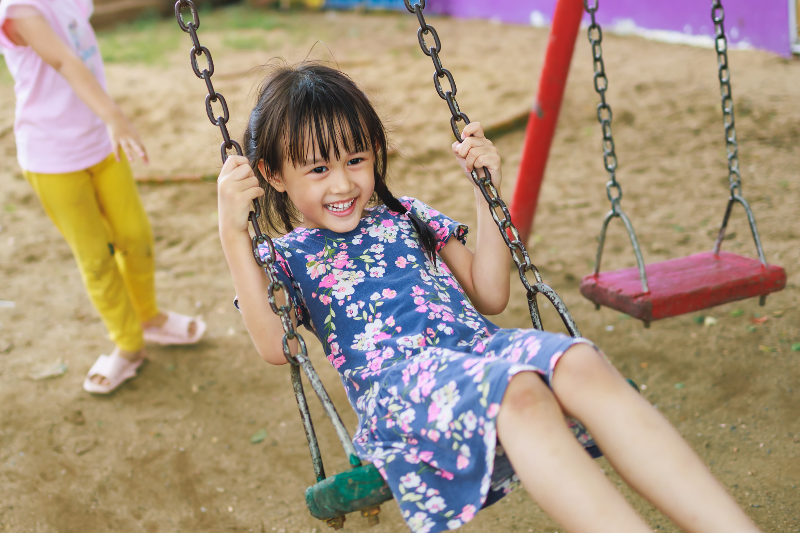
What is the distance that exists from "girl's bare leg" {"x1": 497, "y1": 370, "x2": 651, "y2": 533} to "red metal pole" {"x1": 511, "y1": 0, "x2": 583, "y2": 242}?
6.76 ft

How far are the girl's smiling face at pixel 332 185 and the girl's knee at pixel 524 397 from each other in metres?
0.64

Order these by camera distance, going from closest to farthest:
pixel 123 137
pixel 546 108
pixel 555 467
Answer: pixel 555 467, pixel 123 137, pixel 546 108

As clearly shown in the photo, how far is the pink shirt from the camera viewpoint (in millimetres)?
2633

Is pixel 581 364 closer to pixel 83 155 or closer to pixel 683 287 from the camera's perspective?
pixel 683 287

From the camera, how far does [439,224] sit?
2012 millimetres

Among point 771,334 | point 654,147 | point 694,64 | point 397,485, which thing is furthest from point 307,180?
point 694,64

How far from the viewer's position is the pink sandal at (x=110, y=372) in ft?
9.91

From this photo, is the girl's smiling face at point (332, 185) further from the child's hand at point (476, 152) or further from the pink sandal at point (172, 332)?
the pink sandal at point (172, 332)

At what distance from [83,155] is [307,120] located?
1352 millimetres

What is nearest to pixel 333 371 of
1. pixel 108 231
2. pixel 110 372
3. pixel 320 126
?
pixel 110 372

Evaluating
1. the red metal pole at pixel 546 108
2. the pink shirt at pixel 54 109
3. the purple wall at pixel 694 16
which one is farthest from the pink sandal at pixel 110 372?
the purple wall at pixel 694 16

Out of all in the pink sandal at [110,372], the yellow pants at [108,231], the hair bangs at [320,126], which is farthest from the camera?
the pink sandal at [110,372]

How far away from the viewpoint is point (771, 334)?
9.84ft

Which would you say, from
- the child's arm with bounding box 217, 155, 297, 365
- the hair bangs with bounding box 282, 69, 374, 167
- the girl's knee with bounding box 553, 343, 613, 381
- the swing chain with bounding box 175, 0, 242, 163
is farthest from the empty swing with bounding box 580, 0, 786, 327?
the swing chain with bounding box 175, 0, 242, 163
